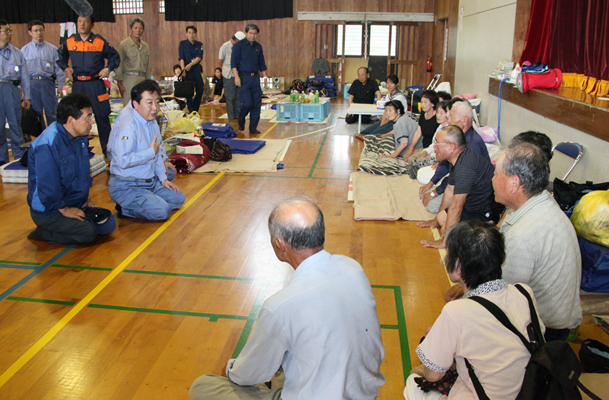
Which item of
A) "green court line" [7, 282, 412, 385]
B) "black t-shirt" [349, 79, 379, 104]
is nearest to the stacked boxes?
"black t-shirt" [349, 79, 379, 104]

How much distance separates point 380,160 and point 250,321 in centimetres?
375

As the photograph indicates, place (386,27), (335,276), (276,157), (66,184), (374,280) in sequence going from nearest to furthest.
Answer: (335,276), (374,280), (66,184), (276,157), (386,27)

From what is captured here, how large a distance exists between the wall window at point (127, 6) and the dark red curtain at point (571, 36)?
1281cm

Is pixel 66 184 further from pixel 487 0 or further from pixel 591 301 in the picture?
pixel 487 0

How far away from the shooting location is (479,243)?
180cm

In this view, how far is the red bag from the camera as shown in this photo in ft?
16.0

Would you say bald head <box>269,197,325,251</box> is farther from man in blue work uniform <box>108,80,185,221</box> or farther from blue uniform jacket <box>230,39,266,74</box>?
blue uniform jacket <box>230,39,266,74</box>

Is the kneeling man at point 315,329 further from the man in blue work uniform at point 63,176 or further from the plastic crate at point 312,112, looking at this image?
the plastic crate at point 312,112

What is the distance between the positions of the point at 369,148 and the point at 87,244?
4160 millimetres

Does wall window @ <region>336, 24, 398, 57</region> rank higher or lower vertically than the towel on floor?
higher

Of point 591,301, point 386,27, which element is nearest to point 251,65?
point 591,301

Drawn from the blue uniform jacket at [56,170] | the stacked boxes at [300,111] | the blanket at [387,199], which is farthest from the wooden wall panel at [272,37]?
the blue uniform jacket at [56,170]

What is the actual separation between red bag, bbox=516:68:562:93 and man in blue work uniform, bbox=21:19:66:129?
598 centimetres

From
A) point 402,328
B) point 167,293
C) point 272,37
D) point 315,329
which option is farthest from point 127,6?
point 315,329
